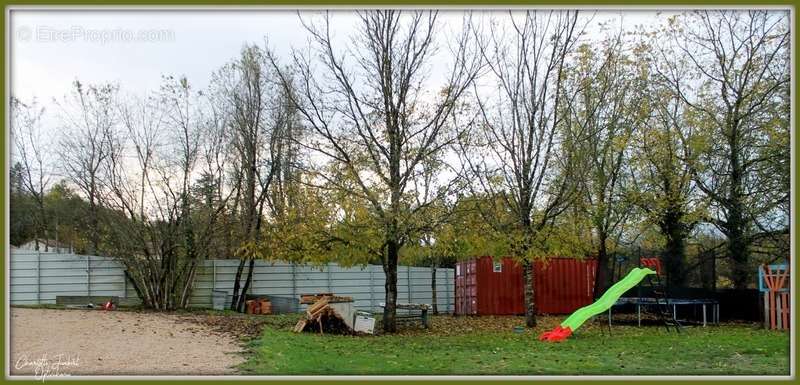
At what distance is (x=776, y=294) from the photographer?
17.6 m

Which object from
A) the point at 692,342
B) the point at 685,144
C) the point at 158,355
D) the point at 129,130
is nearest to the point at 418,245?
the point at 692,342

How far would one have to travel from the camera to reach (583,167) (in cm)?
1916

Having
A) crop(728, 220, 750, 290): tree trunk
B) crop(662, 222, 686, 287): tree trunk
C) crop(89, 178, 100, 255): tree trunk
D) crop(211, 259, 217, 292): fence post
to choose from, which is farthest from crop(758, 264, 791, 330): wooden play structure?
crop(89, 178, 100, 255): tree trunk

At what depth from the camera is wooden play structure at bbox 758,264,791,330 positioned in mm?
17297

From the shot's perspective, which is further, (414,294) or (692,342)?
(414,294)

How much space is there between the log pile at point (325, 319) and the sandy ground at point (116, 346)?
2.16 m

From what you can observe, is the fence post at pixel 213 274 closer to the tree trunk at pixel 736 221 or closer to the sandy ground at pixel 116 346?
the sandy ground at pixel 116 346

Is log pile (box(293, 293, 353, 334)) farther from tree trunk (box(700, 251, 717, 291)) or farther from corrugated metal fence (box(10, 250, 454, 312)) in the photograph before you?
tree trunk (box(700, 251, 717, 291))

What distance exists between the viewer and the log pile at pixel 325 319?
16.2 meters

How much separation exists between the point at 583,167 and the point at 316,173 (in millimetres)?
7117

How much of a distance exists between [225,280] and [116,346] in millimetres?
11939

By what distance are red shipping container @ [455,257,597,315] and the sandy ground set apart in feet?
32.7

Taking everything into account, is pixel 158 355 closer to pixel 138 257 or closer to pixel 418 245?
pixel 418 245

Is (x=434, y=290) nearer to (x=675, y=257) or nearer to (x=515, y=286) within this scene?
(x=515, y=286)
